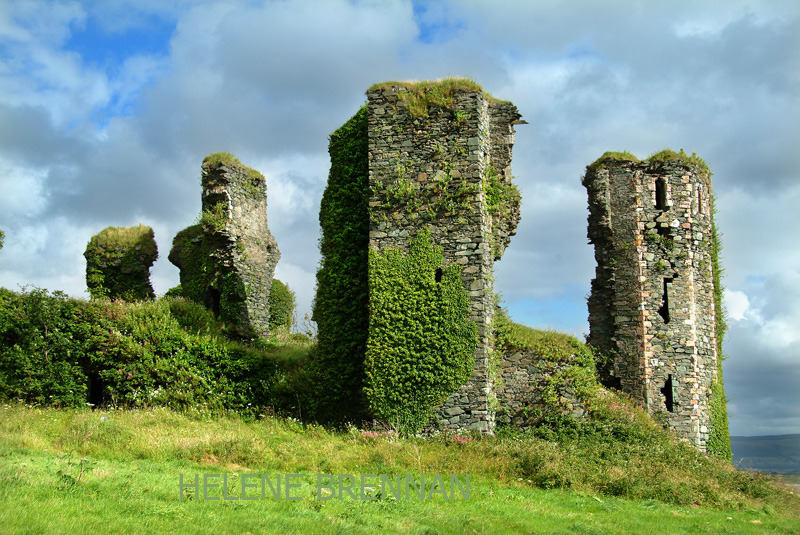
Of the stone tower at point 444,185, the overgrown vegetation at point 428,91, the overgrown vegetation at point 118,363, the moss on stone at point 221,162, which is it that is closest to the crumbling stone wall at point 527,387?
the stone tower at point 444,185

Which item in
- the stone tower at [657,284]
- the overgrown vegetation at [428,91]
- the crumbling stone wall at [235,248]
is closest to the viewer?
the overgrown vegetation at [428,91]

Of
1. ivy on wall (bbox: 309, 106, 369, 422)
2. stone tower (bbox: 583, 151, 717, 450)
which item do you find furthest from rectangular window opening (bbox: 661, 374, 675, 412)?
ivy on wall (bbox: 309, 106, 369, 422)

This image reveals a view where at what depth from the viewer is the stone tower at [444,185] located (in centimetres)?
1647

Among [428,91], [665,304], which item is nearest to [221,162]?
[428,91]

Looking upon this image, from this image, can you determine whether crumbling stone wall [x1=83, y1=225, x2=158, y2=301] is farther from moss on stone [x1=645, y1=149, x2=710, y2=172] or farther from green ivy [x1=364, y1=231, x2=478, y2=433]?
moss on stone [x1=645, y1=149, x2=710, y2=172]

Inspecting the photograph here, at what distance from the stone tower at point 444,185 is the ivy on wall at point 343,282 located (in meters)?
1.00

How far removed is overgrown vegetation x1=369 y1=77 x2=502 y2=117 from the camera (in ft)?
57.3

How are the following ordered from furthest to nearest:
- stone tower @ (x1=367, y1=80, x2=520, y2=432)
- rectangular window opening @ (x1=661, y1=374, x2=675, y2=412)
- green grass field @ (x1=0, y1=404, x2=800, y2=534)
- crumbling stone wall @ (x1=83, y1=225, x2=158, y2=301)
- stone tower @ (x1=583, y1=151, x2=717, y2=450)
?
crumbling stone wall @ (x1=83, y1=225, x2=158, y2=301)
stone tower @ (x1=583, y1=151, x2=717, y2=450)
rectangular window opening @ (x1=661, y1=374, x2=675, y2=412)
stone tower @ (x1=367, y1=80, x2=520, y2=432)
green grass field @ (x1=0, y1=404, x2=800, y2=534)

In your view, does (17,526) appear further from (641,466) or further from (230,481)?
(641,466)

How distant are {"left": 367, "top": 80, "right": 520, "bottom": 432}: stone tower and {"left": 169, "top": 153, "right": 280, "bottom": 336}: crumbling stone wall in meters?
8.09

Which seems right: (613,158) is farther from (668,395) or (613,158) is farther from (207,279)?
(207,279)

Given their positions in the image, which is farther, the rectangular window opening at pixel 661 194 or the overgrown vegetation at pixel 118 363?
the rectangular window opening at pixel 661 194

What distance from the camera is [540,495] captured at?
41.4 ft

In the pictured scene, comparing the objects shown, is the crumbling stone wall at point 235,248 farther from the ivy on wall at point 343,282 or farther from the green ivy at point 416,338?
the green ivy at point 416,338
